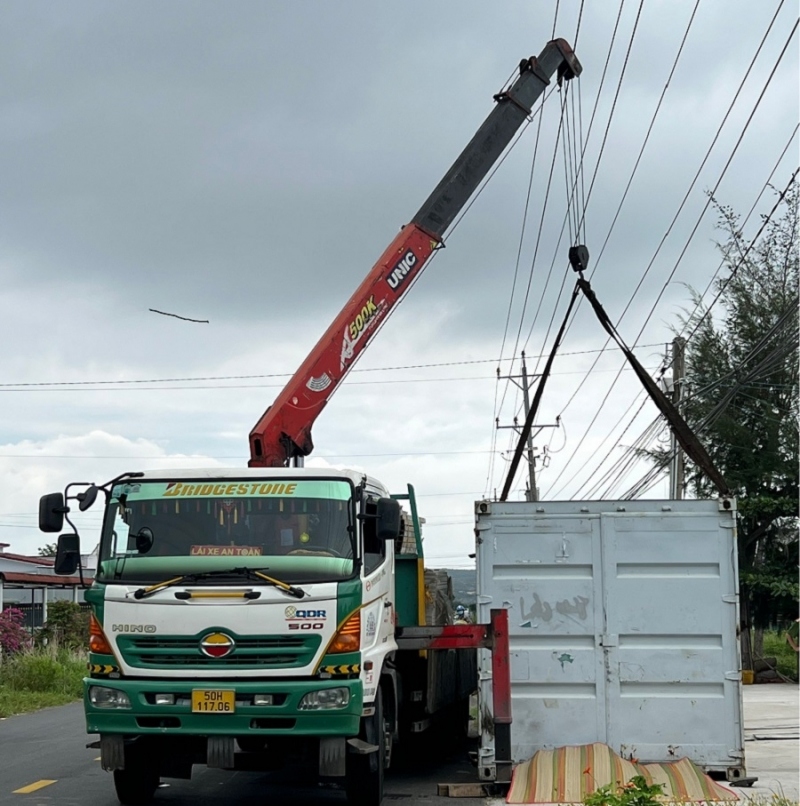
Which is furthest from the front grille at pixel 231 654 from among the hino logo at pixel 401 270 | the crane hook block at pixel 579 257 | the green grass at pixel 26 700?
the green grass at pixel 26 700

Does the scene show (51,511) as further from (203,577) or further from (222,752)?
(222,752)

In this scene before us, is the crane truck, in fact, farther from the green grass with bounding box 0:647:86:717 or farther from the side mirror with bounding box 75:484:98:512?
the green grass with bounding box 0:647:86:717

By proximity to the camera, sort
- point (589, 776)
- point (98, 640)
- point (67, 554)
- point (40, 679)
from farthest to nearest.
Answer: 1. point (40, 679)
2. point (589, 776)
3. point (67, 554)
4. point (98, 640)

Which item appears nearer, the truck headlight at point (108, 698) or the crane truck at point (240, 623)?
the crane truck at point (240, 623)

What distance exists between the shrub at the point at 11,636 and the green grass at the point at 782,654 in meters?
19.9

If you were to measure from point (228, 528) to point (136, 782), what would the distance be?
2402 millimetres

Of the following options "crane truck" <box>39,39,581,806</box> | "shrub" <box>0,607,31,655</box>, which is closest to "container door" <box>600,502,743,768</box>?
"crane truck" <box>39,39,581,806</box>

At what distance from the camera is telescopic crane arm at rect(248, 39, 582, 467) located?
1397 centimetres

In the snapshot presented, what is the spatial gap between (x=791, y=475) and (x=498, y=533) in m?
20.7

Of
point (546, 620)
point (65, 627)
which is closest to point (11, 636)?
point (65, 627)

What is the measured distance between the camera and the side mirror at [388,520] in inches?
363

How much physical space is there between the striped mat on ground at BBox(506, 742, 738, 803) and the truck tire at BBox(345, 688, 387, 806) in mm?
1213

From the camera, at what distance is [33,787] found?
1069 centimetres

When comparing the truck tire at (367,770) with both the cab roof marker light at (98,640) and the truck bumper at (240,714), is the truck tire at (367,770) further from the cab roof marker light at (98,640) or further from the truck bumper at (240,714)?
the cab roof marker light at (98,640)
